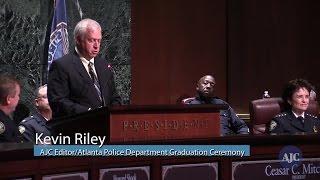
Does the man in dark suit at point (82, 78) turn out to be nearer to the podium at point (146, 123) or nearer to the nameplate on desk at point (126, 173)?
the podium at point (146, 123)

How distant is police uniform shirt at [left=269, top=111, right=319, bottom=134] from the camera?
11.8 feet

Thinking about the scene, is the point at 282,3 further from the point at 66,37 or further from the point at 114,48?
the point at 66,37

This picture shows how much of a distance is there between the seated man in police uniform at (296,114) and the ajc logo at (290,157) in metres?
0.78

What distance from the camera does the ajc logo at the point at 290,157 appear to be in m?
2.81

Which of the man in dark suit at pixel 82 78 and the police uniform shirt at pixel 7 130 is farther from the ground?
the man in dark suit at pixel 82 78

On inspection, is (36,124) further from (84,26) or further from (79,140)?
(79,140)

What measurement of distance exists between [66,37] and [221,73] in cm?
192

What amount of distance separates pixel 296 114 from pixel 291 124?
15cm

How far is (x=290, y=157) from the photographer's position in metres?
2.83

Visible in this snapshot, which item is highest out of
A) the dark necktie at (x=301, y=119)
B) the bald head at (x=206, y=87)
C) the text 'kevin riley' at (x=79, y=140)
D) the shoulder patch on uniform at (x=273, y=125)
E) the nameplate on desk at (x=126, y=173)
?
the bald head at (x=206, y=87)

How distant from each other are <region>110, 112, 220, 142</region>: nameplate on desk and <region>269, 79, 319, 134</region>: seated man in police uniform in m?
1.15

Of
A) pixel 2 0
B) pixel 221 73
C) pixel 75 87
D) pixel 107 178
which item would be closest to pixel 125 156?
pixel 107 178

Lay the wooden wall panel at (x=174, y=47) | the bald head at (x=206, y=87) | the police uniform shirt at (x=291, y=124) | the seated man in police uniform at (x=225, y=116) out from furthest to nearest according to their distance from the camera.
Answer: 1. the wooden wall panel at (x=174, y=47)
2. the bald head at (x=206, y=87)
3. the seated man in police uniform at (x=225, y=116)
4. the police uniform shirt at (x=291, y=124)

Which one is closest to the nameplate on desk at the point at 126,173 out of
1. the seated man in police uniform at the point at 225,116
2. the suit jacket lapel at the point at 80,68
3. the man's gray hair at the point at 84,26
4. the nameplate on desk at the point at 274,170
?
the nameplate on desk at the point at 274,170
